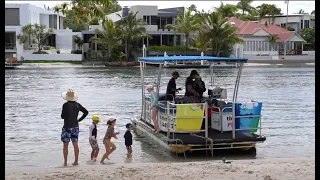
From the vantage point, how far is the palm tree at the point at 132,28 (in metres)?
68.9

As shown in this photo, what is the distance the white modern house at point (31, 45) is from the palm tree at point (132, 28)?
6767 mm

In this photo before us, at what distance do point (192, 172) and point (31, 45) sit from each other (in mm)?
66425

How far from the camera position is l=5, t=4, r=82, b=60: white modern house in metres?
71.9

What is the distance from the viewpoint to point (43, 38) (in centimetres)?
7319

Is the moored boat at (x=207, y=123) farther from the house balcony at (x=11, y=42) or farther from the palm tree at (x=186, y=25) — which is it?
the house balcony at (x=11, y=42)

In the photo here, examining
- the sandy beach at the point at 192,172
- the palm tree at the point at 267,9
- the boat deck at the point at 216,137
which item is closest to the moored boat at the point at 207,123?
the boat deck at the point at 216,137

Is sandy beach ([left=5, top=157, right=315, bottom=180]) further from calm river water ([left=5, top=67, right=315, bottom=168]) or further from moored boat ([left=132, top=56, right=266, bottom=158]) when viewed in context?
calm river water ([left=5, top=67, right=315, bottom=168])

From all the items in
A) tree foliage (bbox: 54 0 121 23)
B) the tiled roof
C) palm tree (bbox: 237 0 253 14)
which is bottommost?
tree foliage (bbox: 54 0 121 23)

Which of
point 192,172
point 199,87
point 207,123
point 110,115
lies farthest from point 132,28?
point 192,172

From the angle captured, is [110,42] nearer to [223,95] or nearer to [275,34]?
[275,34]

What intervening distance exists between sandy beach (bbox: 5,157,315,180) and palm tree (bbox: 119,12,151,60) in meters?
58.1

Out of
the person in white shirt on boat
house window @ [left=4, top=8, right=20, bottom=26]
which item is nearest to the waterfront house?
house window @ [left=4, top=8, right=20, bottom=26]

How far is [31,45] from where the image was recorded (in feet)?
243
